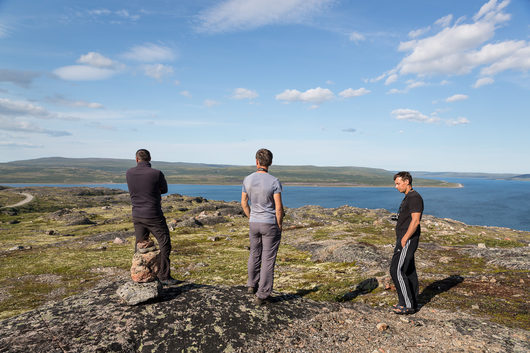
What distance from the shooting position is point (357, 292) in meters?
11.0

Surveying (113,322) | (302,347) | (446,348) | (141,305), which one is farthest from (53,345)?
(446,348)

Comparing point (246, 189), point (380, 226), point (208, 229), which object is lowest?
point (208, 229)

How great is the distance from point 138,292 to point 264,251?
3.58 metres

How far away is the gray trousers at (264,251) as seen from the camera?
25.7ft

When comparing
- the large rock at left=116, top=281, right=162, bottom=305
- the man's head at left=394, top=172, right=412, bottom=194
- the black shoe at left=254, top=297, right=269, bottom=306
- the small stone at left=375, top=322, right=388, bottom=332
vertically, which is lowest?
the small stone at left=375, top=322, right=388, bottom=332

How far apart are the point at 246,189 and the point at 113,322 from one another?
15.1ft

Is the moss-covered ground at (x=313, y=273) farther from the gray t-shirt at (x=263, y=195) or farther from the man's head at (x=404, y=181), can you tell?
the gray t-shirt at (x=263, y=195)

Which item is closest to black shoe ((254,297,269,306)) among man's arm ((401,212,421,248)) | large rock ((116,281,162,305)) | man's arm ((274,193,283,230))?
man's arm ((274,193,283,230))

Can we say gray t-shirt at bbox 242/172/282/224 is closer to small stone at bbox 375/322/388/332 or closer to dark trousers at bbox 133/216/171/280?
dark trousers at bbox 133/216/171/280

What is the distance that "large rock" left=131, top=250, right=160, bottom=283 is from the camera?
800 centimetres

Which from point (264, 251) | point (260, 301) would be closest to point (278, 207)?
point (264, 251)

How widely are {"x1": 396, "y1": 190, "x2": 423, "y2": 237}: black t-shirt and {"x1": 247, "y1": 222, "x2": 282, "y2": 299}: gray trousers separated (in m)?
3.79

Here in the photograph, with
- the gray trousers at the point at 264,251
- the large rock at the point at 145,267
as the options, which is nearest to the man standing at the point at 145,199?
the large rock at the point at 145,267

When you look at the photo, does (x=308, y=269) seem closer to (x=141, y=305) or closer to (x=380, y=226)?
(x=141, y=305)
